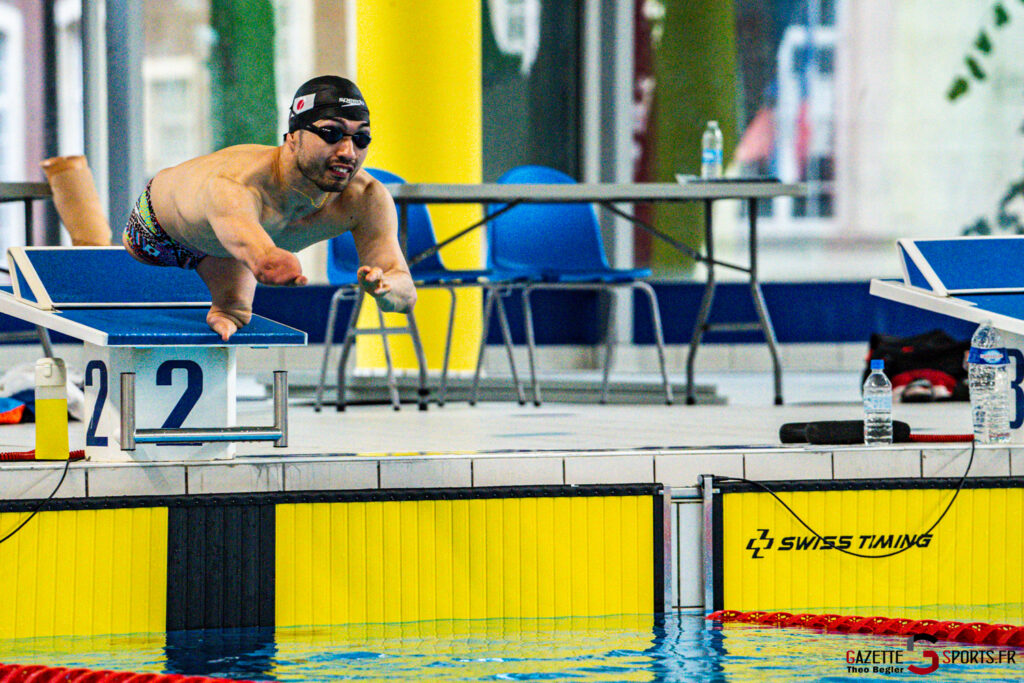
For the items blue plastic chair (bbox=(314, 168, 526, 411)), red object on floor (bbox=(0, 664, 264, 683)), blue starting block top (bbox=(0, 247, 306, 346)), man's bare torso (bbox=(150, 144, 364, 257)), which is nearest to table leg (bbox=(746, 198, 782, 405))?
blue plastic chair (bbox=(314, 168, 526, 411))

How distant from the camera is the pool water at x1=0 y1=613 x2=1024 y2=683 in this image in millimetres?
2746

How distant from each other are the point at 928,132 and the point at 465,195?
447cm

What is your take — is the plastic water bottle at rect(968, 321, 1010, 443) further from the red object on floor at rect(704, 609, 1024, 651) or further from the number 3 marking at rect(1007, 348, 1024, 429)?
the red object on floor at rect(704, 609, 1024, 651)

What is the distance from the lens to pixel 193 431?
328 cm

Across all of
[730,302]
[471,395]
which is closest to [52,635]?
[471,395]

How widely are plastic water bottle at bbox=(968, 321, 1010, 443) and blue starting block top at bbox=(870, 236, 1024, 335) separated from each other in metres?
0.07

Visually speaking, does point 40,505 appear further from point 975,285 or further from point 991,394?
point 975,285

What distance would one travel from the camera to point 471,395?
5.72m

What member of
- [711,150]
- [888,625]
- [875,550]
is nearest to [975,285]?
[875,550]

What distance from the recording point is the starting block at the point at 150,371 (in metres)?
3.25

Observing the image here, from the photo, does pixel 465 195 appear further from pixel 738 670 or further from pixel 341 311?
pixel 341 311

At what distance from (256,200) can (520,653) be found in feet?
3.68

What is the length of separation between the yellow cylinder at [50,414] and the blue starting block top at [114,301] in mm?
108

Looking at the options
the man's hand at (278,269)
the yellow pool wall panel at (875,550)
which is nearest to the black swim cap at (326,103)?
the man's hand at (278,269)
